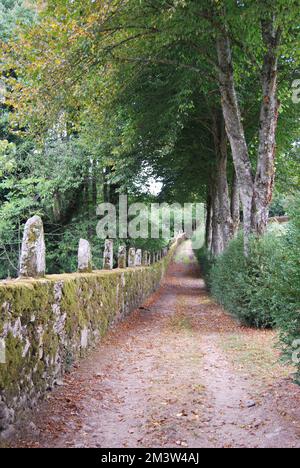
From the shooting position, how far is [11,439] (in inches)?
172

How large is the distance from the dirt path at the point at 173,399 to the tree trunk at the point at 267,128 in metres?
3.94

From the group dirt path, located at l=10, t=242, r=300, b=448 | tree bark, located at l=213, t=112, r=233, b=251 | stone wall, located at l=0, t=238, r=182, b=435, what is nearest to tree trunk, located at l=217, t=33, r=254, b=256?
dirt path, located at l=10, t=242, r=300, b=448

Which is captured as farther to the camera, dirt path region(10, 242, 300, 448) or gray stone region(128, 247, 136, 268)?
gray stone region(128, 247, 136, 268)

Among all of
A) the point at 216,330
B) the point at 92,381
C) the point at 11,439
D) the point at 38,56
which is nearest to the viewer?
the point at 11,439

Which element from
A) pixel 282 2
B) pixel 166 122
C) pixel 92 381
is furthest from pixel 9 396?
pixel 166 122

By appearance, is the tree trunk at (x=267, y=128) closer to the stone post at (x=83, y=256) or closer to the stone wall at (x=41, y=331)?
the stone wall at (x=41, y=331)

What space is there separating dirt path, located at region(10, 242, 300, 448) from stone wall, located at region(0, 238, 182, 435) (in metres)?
0.28

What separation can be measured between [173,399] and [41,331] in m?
1.93

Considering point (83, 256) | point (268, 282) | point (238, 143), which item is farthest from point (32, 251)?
point (238, 143)

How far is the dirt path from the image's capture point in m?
4.65

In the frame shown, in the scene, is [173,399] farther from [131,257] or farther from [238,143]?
[131,257]

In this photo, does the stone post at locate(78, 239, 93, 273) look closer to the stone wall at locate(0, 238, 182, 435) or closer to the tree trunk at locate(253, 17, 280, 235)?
the stone wall at locate(0, 238, 182, 435)
